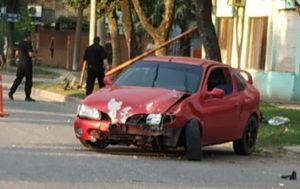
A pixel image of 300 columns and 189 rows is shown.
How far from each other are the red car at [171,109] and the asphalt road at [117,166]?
0.32m

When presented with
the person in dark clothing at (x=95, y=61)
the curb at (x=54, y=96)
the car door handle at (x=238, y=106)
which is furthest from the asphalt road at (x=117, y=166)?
the curb at (x=54, y=96)

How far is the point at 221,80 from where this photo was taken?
1381cm

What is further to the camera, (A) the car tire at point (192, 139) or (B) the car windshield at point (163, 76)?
(B) the car windshield at point (163, 76)

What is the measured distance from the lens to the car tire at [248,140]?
14.1 metres

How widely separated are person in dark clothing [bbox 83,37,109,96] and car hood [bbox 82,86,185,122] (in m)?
9.39

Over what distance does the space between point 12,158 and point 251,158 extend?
14.9 feet

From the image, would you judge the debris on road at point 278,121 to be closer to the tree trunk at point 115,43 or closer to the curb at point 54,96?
the curb at point 54,96

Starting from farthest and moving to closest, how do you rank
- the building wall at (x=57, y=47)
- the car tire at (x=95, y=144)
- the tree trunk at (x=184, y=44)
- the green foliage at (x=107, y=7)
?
the building wall at (x=57, y=47)
the tree trunk at (x=184, y=44)
the green foliage at (x=107, y=7)
the car tire at (x=95, y=144)

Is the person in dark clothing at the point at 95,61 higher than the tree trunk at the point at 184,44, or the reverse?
the person in dark clothing at the point at 95,61

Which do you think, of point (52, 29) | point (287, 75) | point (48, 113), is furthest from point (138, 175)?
point (52, 29)

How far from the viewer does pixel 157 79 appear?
43.0 ft

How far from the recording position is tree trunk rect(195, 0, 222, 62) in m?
19.7

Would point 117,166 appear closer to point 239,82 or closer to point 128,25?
point 239,82

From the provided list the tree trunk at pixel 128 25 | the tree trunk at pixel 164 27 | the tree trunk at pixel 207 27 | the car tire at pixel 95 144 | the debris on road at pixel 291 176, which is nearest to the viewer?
the debris on road at pixel 291 176
